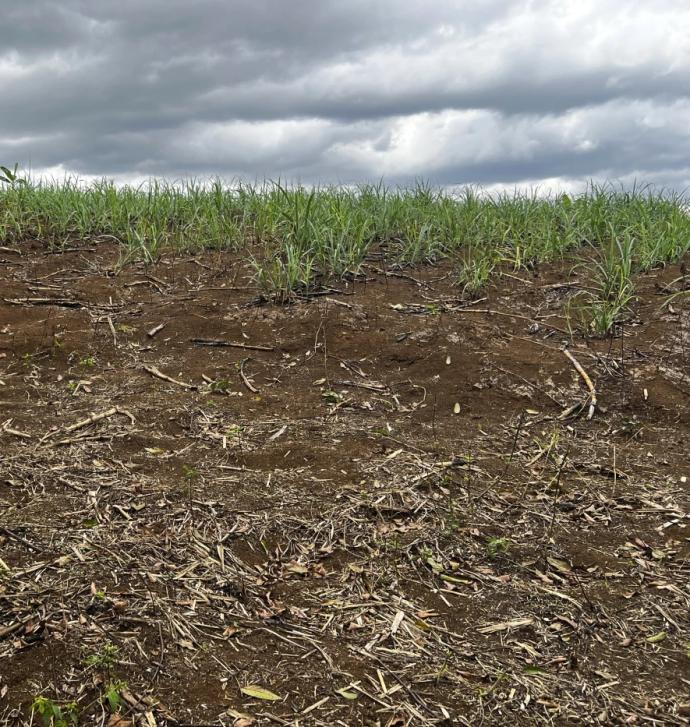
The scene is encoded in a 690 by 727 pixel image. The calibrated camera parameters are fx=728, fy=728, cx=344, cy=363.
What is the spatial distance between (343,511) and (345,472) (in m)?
0.28

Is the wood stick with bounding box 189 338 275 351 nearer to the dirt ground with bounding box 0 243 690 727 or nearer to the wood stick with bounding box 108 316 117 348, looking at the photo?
the dirt ground with bounding box 0 243 690 727

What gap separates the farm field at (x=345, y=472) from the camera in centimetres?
202

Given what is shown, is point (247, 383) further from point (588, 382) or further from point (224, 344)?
point (588, 382)

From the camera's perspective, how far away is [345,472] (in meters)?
2.99

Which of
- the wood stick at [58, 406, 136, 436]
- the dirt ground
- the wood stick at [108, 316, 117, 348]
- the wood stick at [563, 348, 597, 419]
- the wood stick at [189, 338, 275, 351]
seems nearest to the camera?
the dirt ground

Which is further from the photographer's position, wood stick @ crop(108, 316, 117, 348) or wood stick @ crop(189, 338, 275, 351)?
wood stick @ crop(108, 316, 117, 348)

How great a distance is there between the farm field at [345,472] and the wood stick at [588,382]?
0.8 inches

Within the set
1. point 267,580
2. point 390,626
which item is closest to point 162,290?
point 267,580

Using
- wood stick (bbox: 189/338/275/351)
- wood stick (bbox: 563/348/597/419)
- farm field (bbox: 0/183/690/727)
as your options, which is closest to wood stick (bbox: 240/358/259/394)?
farm field (bbox: 0/183/690/727)

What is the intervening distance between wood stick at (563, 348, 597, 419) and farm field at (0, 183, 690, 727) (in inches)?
0.8

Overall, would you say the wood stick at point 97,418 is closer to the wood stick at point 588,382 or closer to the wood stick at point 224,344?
the wood stick at point 224,344

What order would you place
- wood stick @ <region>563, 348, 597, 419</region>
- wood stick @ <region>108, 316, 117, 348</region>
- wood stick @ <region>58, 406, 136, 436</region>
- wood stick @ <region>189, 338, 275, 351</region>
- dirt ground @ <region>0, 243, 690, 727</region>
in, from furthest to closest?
wood stick @ <region>108, 316, 117, 348</region> < wood stick @ <region>189, 338, 275, 351</region> < wood stick @ <region>563, 348, 597, 419</region> < wood stick @ <region>58, 406, 136, 436</region> < dirt ground @ <region>0, 243, 690, 727</region>

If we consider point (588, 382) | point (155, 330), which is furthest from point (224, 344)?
point (588, 382)

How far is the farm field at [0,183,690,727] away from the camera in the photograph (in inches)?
79.4
